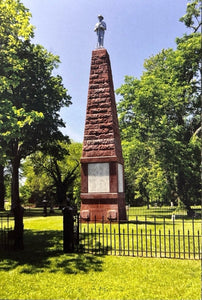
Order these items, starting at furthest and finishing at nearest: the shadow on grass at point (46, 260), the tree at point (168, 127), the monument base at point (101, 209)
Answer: the tree at point (168, 127) → the monument base at point (101, 209) → the shadow on grass at point (46, 260)

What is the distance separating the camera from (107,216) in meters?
14.2

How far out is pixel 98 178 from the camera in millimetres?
14867

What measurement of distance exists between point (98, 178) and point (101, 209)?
1.77m

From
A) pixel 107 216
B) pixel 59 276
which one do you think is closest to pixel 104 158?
pixel 107 216

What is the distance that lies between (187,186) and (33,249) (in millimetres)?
17470

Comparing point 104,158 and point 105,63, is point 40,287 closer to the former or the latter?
point 104,158

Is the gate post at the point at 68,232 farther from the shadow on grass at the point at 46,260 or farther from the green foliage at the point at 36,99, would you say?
the green foliage at the point at 36,99

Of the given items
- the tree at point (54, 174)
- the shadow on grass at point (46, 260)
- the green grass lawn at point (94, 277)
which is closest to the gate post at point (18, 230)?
the shadow on grass at point (46, 260)

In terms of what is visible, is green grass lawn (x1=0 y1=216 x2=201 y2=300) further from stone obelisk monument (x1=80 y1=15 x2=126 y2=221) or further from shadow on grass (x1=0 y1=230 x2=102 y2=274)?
stone obelisk monument (x1=80 y1=15 x2=126 y2=221)

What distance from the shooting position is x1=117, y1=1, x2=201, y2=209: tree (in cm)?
2136

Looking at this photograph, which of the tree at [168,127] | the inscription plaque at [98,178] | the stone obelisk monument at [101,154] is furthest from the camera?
the tree at [168,127]

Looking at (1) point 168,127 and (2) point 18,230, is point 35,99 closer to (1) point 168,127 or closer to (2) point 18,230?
(1) point 168,127

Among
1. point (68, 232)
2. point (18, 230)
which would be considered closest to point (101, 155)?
point (68, 232)

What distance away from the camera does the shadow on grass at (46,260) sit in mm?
7133
